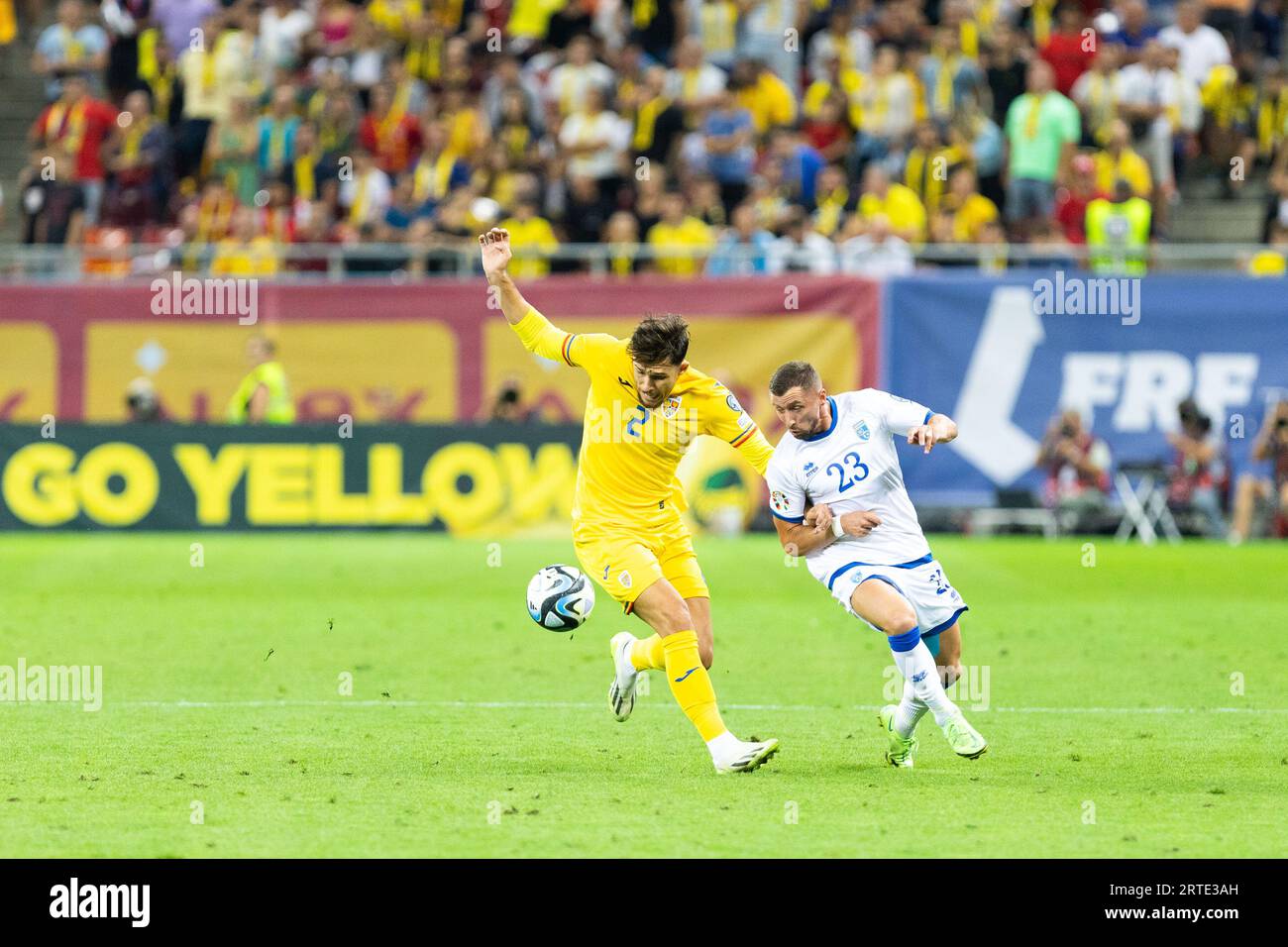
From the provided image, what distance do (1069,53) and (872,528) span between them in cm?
1663

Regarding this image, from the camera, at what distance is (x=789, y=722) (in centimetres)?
1135

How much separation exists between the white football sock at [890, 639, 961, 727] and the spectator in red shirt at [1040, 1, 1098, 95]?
16.7 meters

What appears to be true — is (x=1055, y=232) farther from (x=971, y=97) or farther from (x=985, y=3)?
(x=985, y=3)

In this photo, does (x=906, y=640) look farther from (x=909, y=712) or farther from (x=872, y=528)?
(x=872, y=528)

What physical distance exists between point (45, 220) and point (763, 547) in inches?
414

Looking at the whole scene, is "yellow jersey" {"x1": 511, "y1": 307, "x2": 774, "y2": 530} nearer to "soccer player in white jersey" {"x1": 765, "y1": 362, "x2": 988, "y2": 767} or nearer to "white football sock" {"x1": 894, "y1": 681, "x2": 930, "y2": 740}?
"soccer player in white jersey" {"x1": 765, "y1": 362, "x2": 988, "y2": 767}

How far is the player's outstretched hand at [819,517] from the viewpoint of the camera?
9.70 m

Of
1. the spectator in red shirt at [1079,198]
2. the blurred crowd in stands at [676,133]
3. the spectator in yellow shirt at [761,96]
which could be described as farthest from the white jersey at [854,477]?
the spectator in yellow shirt at [761,96]

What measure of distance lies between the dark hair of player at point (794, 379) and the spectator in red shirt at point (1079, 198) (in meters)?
14.8

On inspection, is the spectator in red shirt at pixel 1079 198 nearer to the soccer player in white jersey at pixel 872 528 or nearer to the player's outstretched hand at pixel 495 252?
the soccer player in white jersey at pixel 872 528

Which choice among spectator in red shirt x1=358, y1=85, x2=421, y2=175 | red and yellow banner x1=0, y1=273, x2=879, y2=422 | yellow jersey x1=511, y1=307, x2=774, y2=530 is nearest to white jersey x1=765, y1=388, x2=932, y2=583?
yellow jersey x1=511, y1=307, x2=774, y2=530

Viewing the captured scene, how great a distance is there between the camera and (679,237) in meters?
23.9

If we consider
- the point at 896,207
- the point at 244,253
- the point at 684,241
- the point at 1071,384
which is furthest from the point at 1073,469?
the point at 244,253
